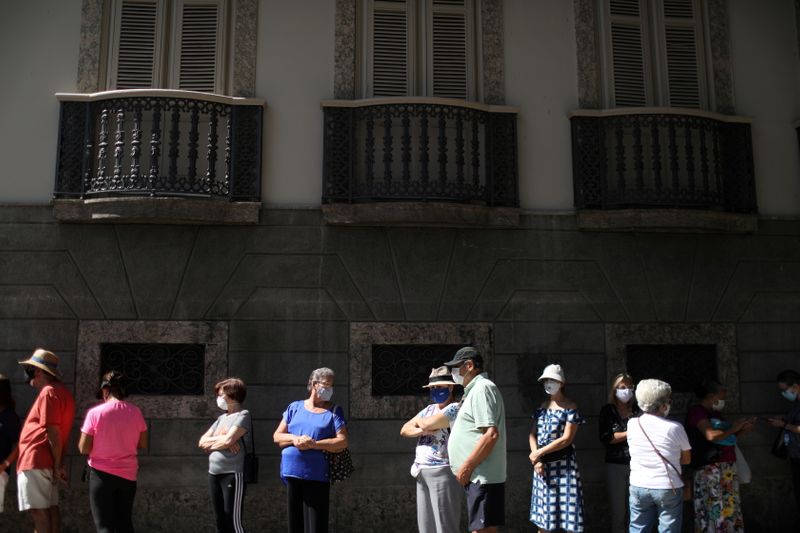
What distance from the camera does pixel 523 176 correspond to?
8742 mm

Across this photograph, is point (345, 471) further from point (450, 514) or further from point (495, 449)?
point (495, 449)

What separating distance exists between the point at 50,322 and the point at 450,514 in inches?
189

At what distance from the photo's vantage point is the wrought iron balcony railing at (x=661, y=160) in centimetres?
866

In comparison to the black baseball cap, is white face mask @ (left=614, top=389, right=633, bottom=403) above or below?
below

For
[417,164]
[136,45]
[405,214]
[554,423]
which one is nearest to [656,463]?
[554,423]

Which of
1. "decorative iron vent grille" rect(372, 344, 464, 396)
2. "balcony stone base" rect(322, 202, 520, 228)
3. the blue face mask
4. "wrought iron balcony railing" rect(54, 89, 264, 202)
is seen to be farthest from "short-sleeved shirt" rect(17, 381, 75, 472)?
the blue face mask

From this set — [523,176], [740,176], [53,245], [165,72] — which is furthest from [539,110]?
[53,245]

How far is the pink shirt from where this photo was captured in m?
6.70

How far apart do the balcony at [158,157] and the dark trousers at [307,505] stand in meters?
3.13

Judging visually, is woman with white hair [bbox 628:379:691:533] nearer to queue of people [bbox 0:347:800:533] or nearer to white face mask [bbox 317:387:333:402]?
queue of people [bbox 0:347:800:533]

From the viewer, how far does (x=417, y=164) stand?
8500 mm

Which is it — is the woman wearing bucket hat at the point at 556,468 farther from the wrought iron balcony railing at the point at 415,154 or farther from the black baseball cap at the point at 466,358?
the wrought iron balcony railing at the point at 415,154

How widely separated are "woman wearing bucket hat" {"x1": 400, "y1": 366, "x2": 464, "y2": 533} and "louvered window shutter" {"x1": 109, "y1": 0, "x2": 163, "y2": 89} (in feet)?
16.8

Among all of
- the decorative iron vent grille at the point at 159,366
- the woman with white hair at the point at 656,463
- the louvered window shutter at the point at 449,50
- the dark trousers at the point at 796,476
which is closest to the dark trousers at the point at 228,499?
the decorative iron vent grille at the point at 159,366
